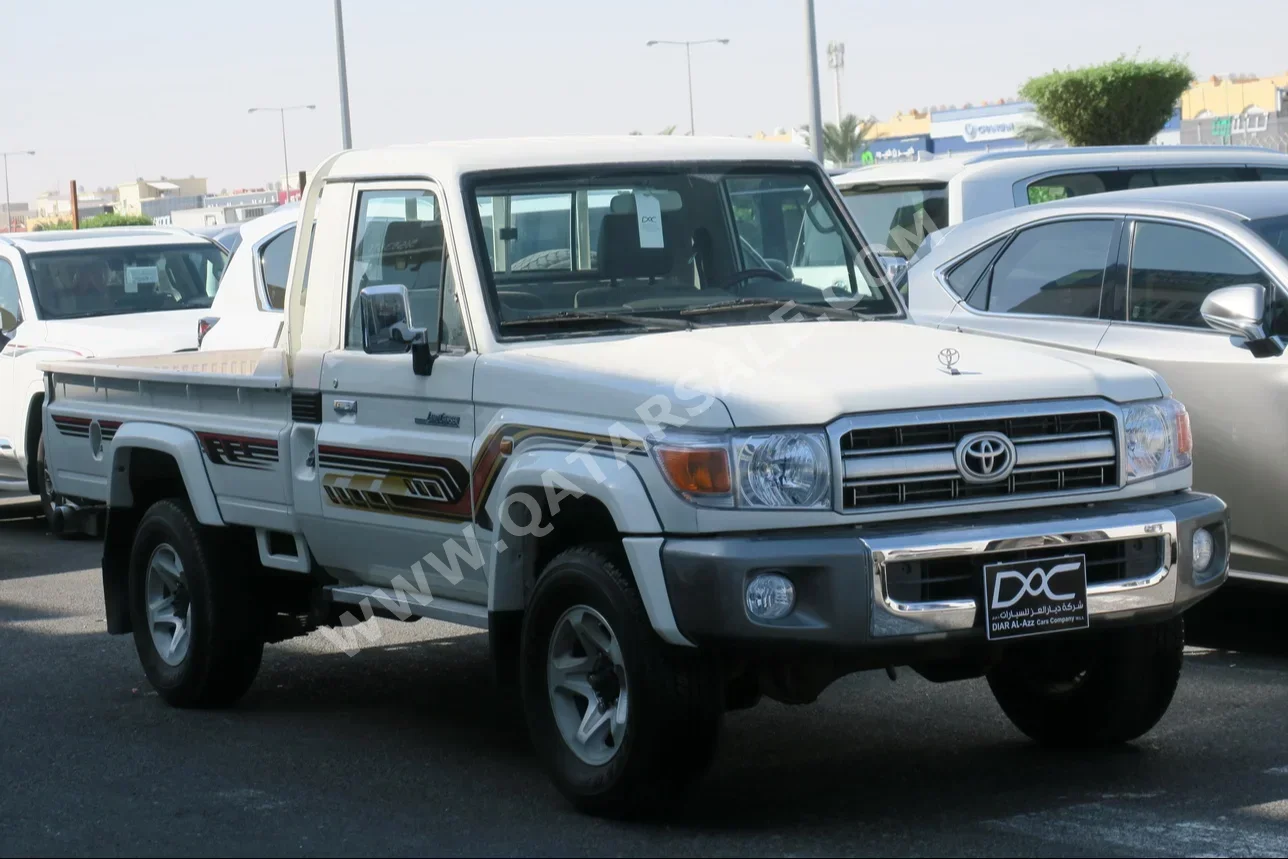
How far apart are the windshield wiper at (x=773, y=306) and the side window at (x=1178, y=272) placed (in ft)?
5.88

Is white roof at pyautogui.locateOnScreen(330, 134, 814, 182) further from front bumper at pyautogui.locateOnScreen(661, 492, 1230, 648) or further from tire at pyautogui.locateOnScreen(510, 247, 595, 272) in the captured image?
front bumper at pyautogui.locateOnScreen(661, 492, 1230, 648)

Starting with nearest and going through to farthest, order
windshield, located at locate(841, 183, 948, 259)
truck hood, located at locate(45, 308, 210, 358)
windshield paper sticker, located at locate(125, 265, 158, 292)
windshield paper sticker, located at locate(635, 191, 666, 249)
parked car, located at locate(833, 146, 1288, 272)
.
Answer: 1. windshield paper sticker, located at locate(635, 191, 666, 249)
2. parked car, located at locate(833, 146, 1288, 272)
3. windshield, located at locate(841, 183, 948, 259)
4. truck hood, located at locate(45, 308, 210, 358)
5. windshield paper sticker, located at locate(125, 265, 158, 292)

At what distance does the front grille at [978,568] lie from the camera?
16.5 feet

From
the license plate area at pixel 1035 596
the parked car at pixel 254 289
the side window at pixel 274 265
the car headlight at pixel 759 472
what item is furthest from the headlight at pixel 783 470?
the side window at pixel 274 265

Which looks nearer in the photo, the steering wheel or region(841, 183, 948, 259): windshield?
the steering wheel

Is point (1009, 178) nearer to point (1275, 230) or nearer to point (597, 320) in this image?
point (1275, 230)

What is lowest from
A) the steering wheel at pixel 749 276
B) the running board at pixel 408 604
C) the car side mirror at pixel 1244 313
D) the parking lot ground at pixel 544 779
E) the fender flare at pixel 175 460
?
the parking lot ground at pixel 544 779

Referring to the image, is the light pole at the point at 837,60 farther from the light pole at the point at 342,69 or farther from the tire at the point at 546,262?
the tire at the point at 546,262

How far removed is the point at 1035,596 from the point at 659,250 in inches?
74.9

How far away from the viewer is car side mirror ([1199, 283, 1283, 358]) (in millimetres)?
7004

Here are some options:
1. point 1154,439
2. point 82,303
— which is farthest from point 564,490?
point 82,303

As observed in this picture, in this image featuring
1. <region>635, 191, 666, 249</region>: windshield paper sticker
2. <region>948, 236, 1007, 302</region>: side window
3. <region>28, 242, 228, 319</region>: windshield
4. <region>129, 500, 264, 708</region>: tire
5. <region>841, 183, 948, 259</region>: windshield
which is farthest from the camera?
<region>28, 242, 228, 319</region>: windshield

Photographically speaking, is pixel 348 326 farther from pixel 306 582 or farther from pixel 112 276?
pixel 112 276
